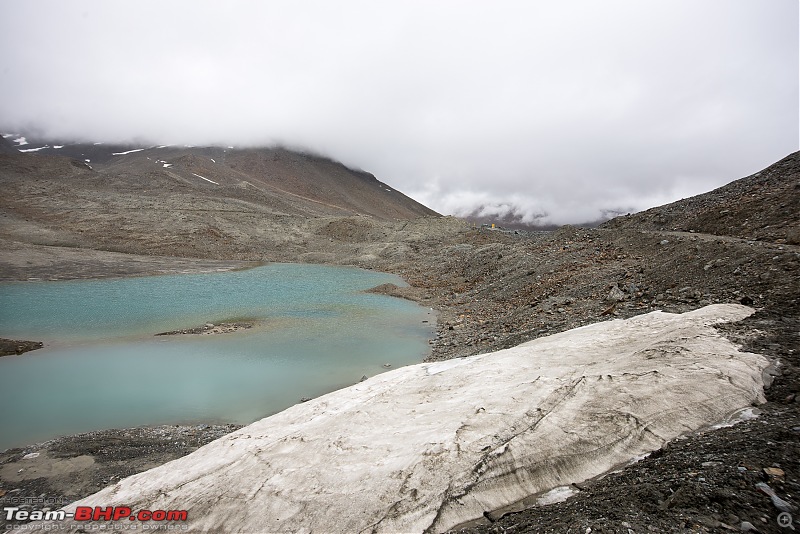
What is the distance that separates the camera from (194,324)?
18688 mm

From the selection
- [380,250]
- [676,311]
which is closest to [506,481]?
[676,311]

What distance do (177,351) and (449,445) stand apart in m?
13.5

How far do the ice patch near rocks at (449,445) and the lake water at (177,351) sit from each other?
4376 millimetres

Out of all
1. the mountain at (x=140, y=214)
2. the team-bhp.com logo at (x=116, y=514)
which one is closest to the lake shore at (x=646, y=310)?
the team-bhp.com logo at (x=116, y=514)

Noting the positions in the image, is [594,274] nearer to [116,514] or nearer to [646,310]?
[646,310]

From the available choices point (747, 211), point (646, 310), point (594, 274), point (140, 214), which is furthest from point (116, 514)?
point (140, 214)

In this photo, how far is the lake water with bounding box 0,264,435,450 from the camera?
10125 mm

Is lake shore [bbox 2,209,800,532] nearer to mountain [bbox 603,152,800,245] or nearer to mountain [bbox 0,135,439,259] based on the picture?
mountain [bbox 603,152,800,245]

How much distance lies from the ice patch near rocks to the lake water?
4.38 metres

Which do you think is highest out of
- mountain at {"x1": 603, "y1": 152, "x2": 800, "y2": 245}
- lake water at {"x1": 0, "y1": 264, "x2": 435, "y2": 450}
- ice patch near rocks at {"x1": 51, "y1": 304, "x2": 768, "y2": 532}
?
mountain at {"x1": 603, "y1": 152, "x2": 800, "y2": 245}

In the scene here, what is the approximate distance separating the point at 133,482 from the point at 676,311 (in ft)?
39.5

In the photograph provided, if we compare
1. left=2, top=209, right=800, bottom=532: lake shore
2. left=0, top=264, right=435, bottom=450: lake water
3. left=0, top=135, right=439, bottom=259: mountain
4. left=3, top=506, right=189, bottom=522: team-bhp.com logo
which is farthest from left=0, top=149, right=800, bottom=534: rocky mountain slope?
left=3, top=506, right=189, bottom=522: team-bhp.com logo

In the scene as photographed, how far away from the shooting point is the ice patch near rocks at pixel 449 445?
14.6 ft

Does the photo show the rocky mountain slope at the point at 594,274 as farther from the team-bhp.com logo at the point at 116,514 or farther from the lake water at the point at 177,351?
the team-bhp.com logo at the point at 116,514
